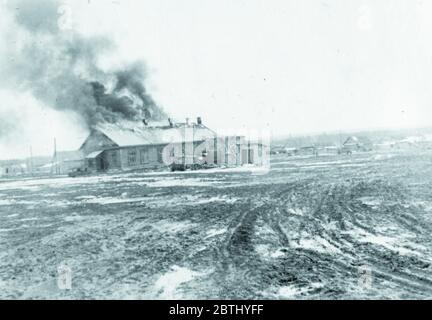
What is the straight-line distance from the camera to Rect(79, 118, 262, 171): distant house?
42.6 m

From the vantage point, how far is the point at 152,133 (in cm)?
4825

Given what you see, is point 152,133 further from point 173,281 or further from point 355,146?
point 355,146

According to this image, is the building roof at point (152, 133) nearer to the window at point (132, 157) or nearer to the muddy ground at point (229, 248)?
the window at point (132, 157)

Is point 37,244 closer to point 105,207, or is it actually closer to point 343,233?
point 105,207

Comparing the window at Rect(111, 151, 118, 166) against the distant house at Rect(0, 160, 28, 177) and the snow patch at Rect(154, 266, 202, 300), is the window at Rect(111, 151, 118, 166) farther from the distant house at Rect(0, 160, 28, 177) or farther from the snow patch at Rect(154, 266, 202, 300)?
the snow patch at Rect(154, 266, 202, 300)

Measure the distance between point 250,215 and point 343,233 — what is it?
3318mm

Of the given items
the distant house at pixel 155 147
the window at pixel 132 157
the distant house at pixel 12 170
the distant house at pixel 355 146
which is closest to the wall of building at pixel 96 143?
the distant house at pixel 155 147

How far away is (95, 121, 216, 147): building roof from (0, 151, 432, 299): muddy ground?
28.6m

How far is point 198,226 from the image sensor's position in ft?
35.8

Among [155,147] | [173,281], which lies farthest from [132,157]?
[173,281]

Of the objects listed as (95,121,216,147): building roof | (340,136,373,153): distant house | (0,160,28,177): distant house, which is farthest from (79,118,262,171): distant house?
(340,136,373,153): distant house

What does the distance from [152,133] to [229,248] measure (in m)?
40.8
